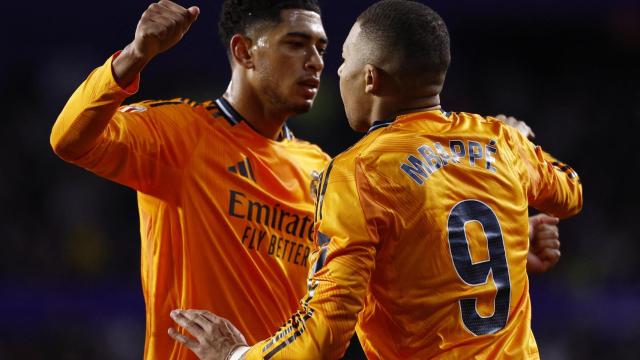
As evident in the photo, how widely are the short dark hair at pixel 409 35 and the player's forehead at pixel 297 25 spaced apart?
3.53ft

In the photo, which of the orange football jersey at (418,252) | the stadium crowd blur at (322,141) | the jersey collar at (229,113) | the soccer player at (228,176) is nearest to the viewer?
the orange football jersey at (418,252)

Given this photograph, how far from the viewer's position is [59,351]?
9055mm

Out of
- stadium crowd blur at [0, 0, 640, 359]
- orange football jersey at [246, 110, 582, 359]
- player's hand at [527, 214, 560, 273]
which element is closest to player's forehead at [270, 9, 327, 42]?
orange football jersey at [246, 110, 582, 359]

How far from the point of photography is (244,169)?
3535 mm

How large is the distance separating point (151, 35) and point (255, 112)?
3.30 feet

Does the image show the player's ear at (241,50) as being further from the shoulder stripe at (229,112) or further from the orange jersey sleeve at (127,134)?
the orange jersey sleeve at (127,134)

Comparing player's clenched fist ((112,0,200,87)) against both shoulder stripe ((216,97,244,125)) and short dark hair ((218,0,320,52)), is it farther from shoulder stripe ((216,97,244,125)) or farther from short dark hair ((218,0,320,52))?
short dark hair ((218,0,320,52))

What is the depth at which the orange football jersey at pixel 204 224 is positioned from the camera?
3.32 meters

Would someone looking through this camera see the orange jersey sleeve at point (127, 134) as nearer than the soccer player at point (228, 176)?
Yes

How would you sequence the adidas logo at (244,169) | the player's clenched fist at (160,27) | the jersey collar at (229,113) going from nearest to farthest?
the player's clenched fist at (160,27)
the adidas logo at (244,169)
the jersey collar at (229,113)

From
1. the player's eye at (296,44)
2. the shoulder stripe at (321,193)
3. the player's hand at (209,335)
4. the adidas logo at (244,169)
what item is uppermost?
the player's eye at (296,44)

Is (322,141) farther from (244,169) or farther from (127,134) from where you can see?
(127,134)

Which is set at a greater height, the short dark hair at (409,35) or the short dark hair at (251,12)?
the short dark hair at (409,35)

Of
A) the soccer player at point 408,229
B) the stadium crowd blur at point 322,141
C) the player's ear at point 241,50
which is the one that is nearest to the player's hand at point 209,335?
the soccer player at point 408,229
